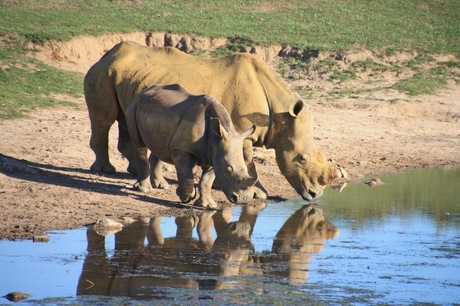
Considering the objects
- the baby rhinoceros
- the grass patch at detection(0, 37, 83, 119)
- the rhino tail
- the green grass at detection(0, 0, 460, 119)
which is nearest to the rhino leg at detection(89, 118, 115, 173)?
the rhino tail

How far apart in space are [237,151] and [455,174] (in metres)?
A: 5.98

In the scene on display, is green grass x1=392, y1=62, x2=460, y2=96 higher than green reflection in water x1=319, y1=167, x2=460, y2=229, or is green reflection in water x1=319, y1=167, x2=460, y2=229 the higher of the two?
Result: green grass x1=392, y1=62, x2=460, y2=96

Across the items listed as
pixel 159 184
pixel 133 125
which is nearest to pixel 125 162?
pixel 159 184

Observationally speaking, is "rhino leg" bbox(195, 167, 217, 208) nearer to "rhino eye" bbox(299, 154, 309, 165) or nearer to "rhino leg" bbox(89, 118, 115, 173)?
"rhino eye" bbox(299, 154, 309, 165)

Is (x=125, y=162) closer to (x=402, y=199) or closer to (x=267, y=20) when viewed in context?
(x=402, y=199)

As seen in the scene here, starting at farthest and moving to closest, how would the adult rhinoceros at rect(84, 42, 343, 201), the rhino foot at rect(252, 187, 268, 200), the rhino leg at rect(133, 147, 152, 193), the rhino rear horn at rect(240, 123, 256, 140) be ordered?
the rhino foot at rect(252, 187, 268, 200), the adult rhinoceros at rect(84, 42, 343, 201), the rhino leg at rect(133, 147, 152, 193), the rhino rear horn at rect(240, 123, 256, 140)

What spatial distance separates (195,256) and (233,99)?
4067 mm

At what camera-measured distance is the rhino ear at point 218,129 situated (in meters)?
11.9

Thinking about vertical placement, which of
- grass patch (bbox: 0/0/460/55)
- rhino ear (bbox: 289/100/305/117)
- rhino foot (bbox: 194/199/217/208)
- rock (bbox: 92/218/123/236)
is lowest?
rock (bbox: 92/218/123/236)

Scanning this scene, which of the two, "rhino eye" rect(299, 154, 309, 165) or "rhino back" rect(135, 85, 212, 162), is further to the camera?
"rhino eye" rect(299, 154, 309, 165)

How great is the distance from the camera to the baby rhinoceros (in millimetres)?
12008

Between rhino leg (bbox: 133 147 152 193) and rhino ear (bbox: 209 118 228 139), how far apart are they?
1.62 metres

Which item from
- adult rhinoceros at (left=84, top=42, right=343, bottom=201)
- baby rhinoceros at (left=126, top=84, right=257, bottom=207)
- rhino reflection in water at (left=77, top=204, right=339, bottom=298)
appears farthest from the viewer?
adult rhinoceros at (left=84, top=42, right=343, bottom=201)

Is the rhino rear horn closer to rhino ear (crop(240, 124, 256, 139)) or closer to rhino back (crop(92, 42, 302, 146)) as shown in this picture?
rhino ear (crop(240, 124, 256, 139))
